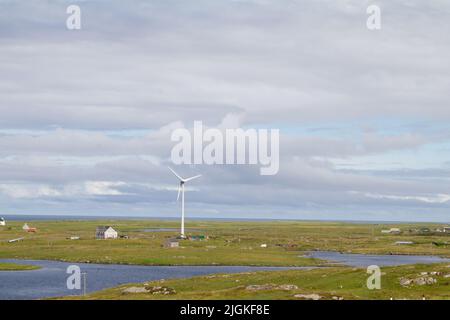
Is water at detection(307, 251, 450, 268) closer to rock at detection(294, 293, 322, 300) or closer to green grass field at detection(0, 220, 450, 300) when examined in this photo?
green grass field at detection(0, 220, 450, 300)

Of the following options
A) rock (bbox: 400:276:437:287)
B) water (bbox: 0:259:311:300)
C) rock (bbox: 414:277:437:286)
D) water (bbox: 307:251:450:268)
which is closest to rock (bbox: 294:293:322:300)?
rock (bbox: 400:276:437:287)

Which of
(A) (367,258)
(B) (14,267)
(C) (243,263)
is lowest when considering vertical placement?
(A) (367,258)

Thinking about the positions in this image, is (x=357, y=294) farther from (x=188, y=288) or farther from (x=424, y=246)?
(x=424, y=246)

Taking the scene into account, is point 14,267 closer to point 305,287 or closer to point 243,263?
point 243,263

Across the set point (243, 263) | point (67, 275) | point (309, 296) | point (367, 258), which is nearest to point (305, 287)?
point (309, 296)
